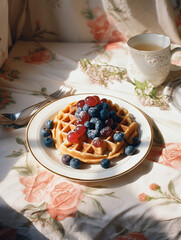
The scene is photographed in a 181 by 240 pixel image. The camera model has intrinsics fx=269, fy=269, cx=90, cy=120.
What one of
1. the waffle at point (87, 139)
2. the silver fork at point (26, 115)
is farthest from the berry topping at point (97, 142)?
the silver fork at point (26, 115)

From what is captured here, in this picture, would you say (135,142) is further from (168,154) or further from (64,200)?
(64,200)

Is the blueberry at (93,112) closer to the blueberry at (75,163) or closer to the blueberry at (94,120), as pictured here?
the blueberry at (94,120)

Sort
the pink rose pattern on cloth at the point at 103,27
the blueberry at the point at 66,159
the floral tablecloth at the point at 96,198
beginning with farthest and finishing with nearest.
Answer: the pink rose pattern on cloth at the point at 103,27 → the blueberry at the point at 66,159 → the floral tablecloth at the point at 96,198

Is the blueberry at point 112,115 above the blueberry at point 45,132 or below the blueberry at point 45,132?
above

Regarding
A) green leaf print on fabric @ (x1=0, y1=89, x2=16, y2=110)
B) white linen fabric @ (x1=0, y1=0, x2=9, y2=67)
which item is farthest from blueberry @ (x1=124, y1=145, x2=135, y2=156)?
white linen fabric @ (x1=0, y1=0, x2=9, y2=67)

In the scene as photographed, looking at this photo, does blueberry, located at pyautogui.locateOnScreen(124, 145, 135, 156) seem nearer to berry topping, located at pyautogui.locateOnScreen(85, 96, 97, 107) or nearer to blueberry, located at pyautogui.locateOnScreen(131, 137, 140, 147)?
blueberry, located at pyautogui.locateOnScreen(131, 137, 140, 147)
